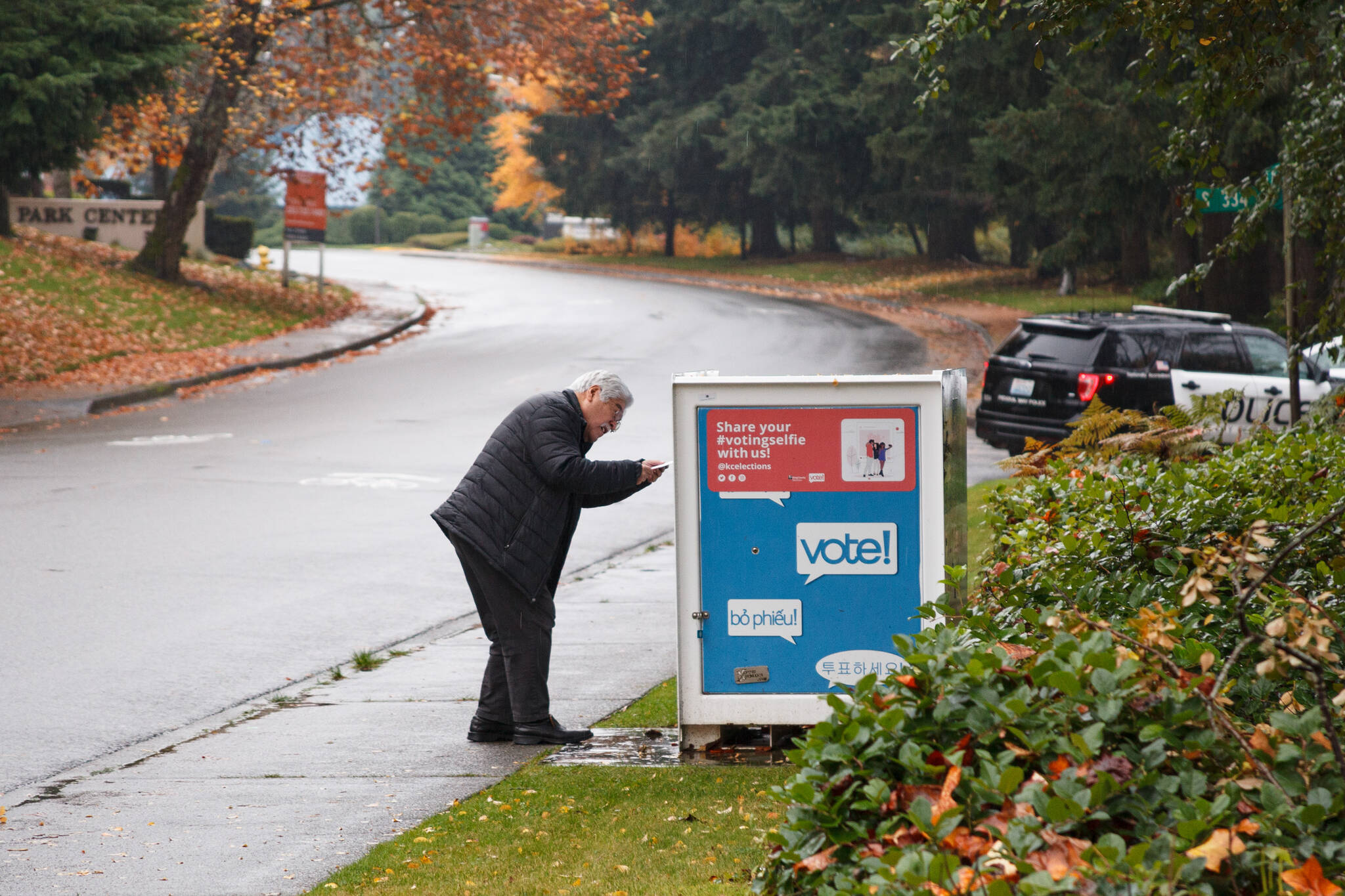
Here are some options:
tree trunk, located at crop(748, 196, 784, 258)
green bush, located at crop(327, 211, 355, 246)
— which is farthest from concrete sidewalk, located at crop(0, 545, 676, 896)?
green bush, located at crop(327, 211, 355, 246)

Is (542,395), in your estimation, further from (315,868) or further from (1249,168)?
(1249,168)

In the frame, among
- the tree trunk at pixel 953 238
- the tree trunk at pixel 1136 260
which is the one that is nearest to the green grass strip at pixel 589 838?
the tree trunk at pixel 1136 260

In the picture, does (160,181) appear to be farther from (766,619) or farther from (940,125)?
(766,619)

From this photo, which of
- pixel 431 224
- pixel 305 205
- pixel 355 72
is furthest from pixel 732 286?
pixel 431 224

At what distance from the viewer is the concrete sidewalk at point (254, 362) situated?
766 inches

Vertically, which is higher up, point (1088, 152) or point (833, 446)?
point (1088, 152)

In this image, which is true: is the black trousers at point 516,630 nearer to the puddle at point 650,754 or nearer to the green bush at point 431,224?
the puddle at point 650,754

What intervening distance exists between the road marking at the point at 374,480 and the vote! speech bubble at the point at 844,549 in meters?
8.87

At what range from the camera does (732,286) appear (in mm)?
45625

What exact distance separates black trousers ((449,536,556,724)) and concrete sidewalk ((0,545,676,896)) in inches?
8.3

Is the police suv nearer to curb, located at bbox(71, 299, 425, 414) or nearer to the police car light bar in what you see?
the police car light bar

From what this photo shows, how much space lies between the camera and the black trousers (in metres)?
6.28

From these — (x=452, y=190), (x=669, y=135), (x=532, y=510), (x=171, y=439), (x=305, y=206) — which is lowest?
(x=171, y=439)

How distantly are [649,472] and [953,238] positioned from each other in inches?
1799
